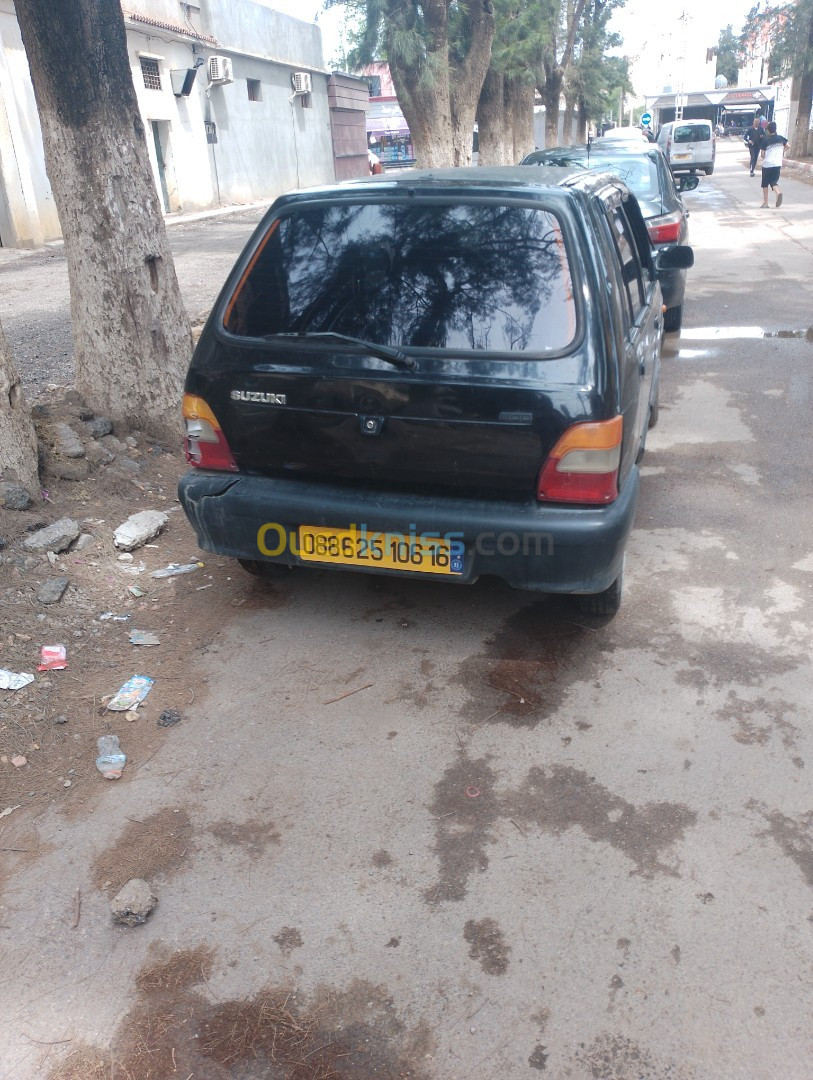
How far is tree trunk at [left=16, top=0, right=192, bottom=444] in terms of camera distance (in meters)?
5.07

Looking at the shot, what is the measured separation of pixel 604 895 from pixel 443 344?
6.31 ft

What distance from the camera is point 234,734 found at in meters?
3.30

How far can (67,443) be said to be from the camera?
202 inches

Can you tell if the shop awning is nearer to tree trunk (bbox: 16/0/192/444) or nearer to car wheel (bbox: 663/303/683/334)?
car wheel (bbox: 663/303/683/334)

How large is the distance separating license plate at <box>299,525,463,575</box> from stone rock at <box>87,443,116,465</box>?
7.20 feet

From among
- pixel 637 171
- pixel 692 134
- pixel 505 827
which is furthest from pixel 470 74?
pixel 692 134

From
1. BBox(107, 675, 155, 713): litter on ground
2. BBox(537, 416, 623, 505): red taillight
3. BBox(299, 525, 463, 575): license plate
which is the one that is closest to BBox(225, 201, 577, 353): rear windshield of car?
BBox(537, 416, 623, 505): red taillight

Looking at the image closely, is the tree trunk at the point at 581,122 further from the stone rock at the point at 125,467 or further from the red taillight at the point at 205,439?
the red taillight at the point at 205,439

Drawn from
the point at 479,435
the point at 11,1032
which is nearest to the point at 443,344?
the point at 479,435

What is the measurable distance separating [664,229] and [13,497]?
6.85m

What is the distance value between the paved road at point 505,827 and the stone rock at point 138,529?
0.91 m

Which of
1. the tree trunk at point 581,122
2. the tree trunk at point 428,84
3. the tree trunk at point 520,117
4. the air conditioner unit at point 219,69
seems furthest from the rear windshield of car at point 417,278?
the tree trunk at point 581,122

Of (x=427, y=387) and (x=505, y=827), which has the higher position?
(x=427, y=387)

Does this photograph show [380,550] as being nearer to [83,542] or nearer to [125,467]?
[83,542]
